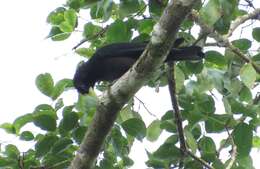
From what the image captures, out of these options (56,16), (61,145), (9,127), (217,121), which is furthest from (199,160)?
(56,16)

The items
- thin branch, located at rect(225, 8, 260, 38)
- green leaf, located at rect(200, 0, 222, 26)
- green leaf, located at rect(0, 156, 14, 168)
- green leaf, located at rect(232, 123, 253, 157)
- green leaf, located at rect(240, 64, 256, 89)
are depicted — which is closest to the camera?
green leaf, located at rect(200, 0, 222, 26)

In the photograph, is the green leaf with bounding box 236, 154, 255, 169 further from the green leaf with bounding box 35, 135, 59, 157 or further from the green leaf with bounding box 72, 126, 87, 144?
the green leaf with bounding box 35, 135, 59, 157

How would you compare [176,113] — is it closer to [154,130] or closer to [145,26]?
[154,130]

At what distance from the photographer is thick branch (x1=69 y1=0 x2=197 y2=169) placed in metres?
2.67

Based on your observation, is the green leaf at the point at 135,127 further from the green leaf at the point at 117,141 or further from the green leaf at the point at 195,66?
the green leaf at the point at 195,66

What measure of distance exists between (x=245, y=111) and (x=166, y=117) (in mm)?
513

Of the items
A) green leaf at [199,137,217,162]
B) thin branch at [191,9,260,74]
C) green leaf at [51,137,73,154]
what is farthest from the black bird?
green leaf at [51,137,73,154]

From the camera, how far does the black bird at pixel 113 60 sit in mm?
3469

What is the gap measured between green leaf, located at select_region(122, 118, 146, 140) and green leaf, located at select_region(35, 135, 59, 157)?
416 mm

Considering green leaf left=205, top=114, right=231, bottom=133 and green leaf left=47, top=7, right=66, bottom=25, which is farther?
green leaf left=47, top=7, right=66, bottom=25

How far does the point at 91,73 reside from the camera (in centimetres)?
427

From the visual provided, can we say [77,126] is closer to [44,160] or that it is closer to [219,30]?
[44,160]

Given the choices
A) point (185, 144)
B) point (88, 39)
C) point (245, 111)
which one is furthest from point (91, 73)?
point (245, 111)

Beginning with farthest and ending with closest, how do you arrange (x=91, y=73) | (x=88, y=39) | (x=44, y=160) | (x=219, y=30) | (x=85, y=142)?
1. (x=91, y=73)
2. (x=88, y=39)
3. (x=44, y=160)
4. (x=219, y=30)
5. (x=85, y=142)
